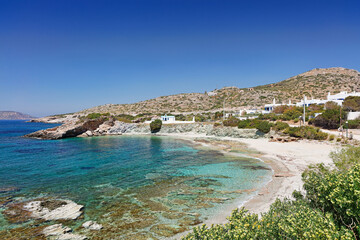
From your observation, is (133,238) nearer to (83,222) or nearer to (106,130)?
(83,222)

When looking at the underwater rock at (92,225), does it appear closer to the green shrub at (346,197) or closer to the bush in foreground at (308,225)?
the bush in foreground at (308,225)

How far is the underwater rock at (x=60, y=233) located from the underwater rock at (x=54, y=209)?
4.01 ft

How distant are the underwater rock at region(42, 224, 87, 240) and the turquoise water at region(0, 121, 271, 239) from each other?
0.56 meters

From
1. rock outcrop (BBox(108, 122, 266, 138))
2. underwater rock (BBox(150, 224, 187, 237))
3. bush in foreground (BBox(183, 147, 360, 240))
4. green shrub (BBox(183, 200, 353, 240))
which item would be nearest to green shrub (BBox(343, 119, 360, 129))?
rock outcrop (BBox(108, 122, 266, 138))

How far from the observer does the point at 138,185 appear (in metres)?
18.1

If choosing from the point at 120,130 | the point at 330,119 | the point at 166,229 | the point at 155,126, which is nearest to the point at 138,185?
the point at 166,229

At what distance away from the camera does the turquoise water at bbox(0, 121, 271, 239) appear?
11750 millimetres

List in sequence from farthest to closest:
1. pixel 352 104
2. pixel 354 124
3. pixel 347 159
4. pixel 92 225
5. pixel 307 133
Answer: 1. pixel 352 104
2. pixel 307 133
3. pixel 354 124
4. pixel 347 159
5. pixel 92 225

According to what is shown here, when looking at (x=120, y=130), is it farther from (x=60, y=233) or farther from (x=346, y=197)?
(x=346, y=197)

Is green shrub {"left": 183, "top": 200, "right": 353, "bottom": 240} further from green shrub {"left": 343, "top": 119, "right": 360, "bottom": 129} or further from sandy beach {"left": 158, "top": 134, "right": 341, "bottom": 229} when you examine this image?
green shrub {"left": 343, "top": 119, "right": 360, "bottom": 129}

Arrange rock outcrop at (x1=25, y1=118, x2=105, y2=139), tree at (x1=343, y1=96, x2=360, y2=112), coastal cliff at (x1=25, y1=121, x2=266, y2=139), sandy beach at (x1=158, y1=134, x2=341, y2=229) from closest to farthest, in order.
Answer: sandy beach at (x1=158, y1=134, x2=341, y2=229) → tree at (x1=343, y1=96, x2=360, y2=112) → coastal cliff at (x1=25, y1=121, x2=266, y2=139) → rock outcrop at (x1=25, y1=118, x2=105, y2=139)

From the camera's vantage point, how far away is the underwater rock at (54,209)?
39.2ft

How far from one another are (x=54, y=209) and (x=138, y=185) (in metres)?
6.90

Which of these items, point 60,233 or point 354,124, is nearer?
point 60,233
